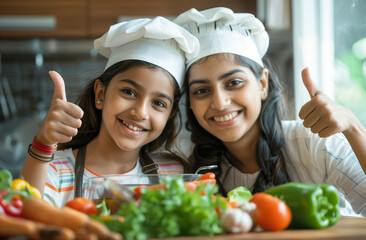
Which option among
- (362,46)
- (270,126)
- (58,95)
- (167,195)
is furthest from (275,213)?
(362,46)

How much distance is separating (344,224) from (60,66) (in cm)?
244

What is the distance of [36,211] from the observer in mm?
628

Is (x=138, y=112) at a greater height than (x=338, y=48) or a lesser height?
lesser

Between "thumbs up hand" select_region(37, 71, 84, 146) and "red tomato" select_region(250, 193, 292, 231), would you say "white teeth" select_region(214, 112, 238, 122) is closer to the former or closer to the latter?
"thumbs up hand" select_region(37, 71, 84, 146)

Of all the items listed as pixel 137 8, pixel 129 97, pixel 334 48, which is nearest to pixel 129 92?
pixel 129 97

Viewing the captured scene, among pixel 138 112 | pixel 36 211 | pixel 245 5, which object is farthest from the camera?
pixel 245 5

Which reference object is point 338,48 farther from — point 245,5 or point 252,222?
point 252,222

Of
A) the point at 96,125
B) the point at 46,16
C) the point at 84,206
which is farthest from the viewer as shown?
the point at 46,16

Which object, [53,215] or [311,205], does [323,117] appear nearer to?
[311,205]

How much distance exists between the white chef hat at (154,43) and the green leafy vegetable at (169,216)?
2.39 ft

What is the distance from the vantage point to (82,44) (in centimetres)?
267

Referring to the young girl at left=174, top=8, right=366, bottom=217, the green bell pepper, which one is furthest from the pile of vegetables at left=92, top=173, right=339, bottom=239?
the young girl at left=174, top=8, right=366, bottom=217

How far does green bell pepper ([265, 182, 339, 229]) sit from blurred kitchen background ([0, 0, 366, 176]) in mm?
1146

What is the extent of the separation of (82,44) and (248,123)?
1.59 meters
